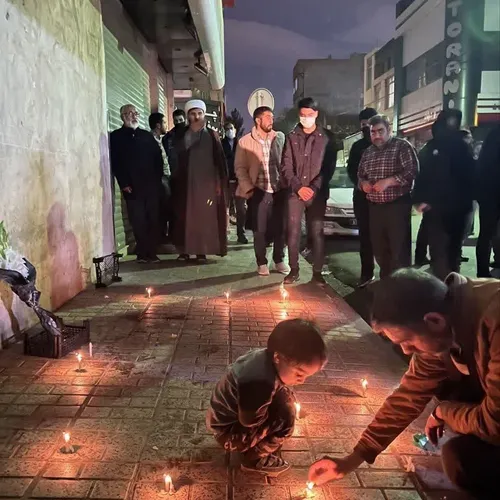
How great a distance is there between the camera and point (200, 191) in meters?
8.69

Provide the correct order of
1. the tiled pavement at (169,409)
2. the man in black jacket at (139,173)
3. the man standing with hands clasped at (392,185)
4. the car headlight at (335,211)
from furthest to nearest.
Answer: the car headlight at (335,211) → the man in black jacket at (139,173) → the man standing with hands clasped at (392,185) → the tiled pavement at (169,409)

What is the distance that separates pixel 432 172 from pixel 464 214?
65cm

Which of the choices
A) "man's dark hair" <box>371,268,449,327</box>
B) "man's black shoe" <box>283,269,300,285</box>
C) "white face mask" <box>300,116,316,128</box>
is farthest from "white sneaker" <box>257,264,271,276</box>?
"man's dark hair" <box>371,268,449,327</box>

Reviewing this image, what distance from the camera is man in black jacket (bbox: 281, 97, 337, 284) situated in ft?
23.0

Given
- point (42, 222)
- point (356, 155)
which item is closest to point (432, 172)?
point (356, 155)

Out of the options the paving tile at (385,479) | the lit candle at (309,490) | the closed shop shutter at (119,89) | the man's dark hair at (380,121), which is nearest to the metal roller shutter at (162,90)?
the closed shop shutter at (119,89)

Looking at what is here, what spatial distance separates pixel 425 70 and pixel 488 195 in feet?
79.0

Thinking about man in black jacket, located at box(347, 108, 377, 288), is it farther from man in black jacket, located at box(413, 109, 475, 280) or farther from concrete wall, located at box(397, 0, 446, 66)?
concrete wall, located at box(397, 0, 446, 66)

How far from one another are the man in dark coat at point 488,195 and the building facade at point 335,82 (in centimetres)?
5809

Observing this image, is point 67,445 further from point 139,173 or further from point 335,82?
point 335,82

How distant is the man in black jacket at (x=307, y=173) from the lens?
700 centimetres

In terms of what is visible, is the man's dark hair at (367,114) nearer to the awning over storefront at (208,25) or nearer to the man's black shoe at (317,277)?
the man's black shoe at (317,277)

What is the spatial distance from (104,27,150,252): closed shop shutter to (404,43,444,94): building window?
59.4 ft

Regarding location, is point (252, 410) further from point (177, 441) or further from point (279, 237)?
point (279, 237)
